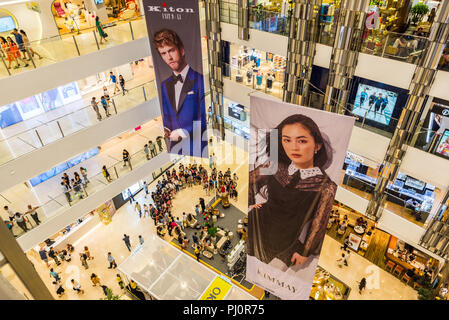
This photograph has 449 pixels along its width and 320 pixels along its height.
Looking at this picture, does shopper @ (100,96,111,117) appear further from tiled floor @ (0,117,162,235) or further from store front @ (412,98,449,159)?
store front @ (412,98,449,159)

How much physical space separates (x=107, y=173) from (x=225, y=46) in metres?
8.59

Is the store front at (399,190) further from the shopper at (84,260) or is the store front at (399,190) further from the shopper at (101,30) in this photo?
the shopper at (84,260)

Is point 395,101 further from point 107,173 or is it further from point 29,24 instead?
point 29,24

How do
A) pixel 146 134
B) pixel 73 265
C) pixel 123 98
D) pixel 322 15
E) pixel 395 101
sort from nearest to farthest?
pixel 322 15, pixel 395 101, pixel 123 98, pixel 73 265, pixel 146 134

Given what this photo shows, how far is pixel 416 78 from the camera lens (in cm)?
950

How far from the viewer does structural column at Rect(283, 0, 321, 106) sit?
37.3 feet

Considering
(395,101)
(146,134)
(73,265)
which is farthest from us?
(146,134)

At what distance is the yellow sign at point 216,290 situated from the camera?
1216cm

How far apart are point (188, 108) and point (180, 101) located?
1.47 feet

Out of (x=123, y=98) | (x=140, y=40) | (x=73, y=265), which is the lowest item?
(x=73, y=265)

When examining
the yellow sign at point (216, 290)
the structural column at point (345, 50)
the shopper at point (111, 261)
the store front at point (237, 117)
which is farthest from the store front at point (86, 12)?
the yellow sign at point (216, 290)

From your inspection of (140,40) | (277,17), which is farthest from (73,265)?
(277,17)

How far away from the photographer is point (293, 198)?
335 inches

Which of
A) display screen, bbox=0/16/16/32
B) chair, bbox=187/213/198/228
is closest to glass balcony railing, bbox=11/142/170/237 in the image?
chair, bbox=187/213/198/228
